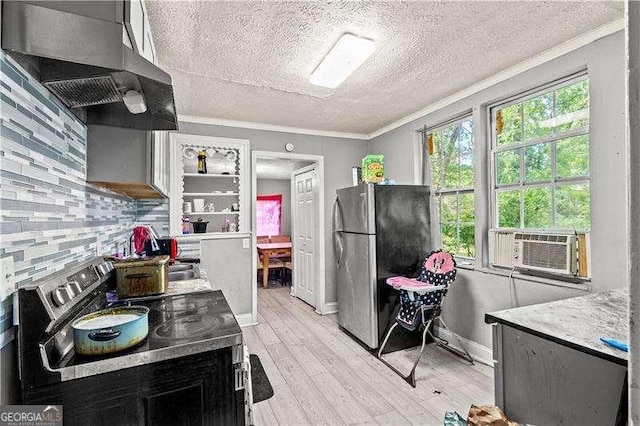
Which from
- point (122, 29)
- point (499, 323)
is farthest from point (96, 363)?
A: point (499, 323)

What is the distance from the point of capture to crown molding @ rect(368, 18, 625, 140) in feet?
6.15

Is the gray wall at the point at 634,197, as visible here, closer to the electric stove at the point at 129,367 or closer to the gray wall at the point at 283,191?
the electric stove at the point at 129,367

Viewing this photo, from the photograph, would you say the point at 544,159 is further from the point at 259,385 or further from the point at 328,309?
the point at 328,309

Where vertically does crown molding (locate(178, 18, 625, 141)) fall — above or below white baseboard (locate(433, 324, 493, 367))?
above

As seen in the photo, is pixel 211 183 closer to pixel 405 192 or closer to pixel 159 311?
pixel 405 192

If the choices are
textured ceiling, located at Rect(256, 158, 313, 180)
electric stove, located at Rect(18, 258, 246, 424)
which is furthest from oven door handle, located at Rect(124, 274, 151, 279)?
textured ceiling, located at Rect(256, 158, 313, 180)

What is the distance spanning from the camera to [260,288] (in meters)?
5.50

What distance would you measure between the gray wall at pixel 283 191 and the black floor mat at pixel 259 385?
225 inches

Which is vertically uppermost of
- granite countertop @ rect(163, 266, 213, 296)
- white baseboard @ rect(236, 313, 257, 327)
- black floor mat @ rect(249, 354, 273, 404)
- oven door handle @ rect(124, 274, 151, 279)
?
oven door handle @ rect(124, 274, 151, 279)

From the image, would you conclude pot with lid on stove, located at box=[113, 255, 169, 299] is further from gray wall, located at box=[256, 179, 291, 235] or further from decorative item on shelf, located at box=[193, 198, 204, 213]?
gray wall, located at box=[256, 179, 291, 235]

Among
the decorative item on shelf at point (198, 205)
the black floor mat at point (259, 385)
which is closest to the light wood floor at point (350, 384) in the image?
the black floor mat at point (259, 385)

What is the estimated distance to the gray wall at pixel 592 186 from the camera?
182 cm

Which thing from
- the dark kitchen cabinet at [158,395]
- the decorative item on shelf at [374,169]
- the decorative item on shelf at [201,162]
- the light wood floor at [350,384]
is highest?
the decorative item on shelf at [201,162]

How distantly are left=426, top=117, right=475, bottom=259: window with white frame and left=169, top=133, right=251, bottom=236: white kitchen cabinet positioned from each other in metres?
2.17
